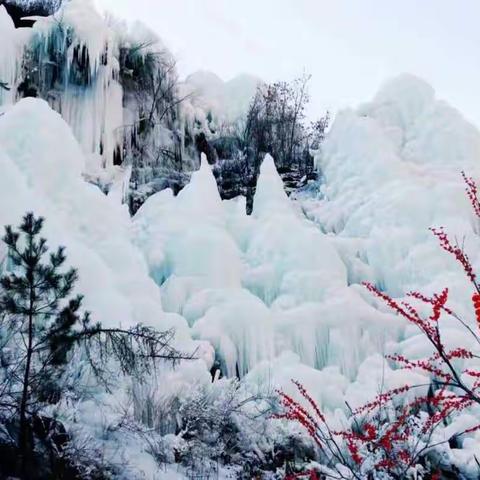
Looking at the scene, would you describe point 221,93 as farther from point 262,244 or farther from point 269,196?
point 262,244

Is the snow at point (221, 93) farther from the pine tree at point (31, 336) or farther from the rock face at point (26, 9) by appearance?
the pine tree at point (31, 336)

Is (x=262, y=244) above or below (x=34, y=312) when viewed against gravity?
above

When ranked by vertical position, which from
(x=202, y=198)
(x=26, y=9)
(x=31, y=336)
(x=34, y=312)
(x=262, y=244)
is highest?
(x=26, y=9)

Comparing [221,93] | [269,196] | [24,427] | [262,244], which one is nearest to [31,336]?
[24,427]

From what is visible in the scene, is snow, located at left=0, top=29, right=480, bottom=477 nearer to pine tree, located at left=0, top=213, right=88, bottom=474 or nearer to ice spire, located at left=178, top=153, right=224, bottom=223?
ice spire, located at left=178, top=153, right=224, bottom=223

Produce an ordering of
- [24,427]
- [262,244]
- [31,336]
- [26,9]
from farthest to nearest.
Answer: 1. [26,9]
2. [262,244]
3. [31,336]
4. [24,427]

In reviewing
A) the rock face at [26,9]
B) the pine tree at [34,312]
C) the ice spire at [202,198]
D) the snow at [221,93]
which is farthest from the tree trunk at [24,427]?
the rock face at [26,9]

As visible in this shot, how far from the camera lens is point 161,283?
8.66 meters

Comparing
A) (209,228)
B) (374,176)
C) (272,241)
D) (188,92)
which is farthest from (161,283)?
(188,92)

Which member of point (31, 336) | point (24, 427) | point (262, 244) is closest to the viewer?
point (24, 427)

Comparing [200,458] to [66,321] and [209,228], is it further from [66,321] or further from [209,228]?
[209,228]

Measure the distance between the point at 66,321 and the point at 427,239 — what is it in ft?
22.3

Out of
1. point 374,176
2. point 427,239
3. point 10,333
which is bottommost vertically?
point 10,333

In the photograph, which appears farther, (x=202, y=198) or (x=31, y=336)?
(x=202, y=198)
